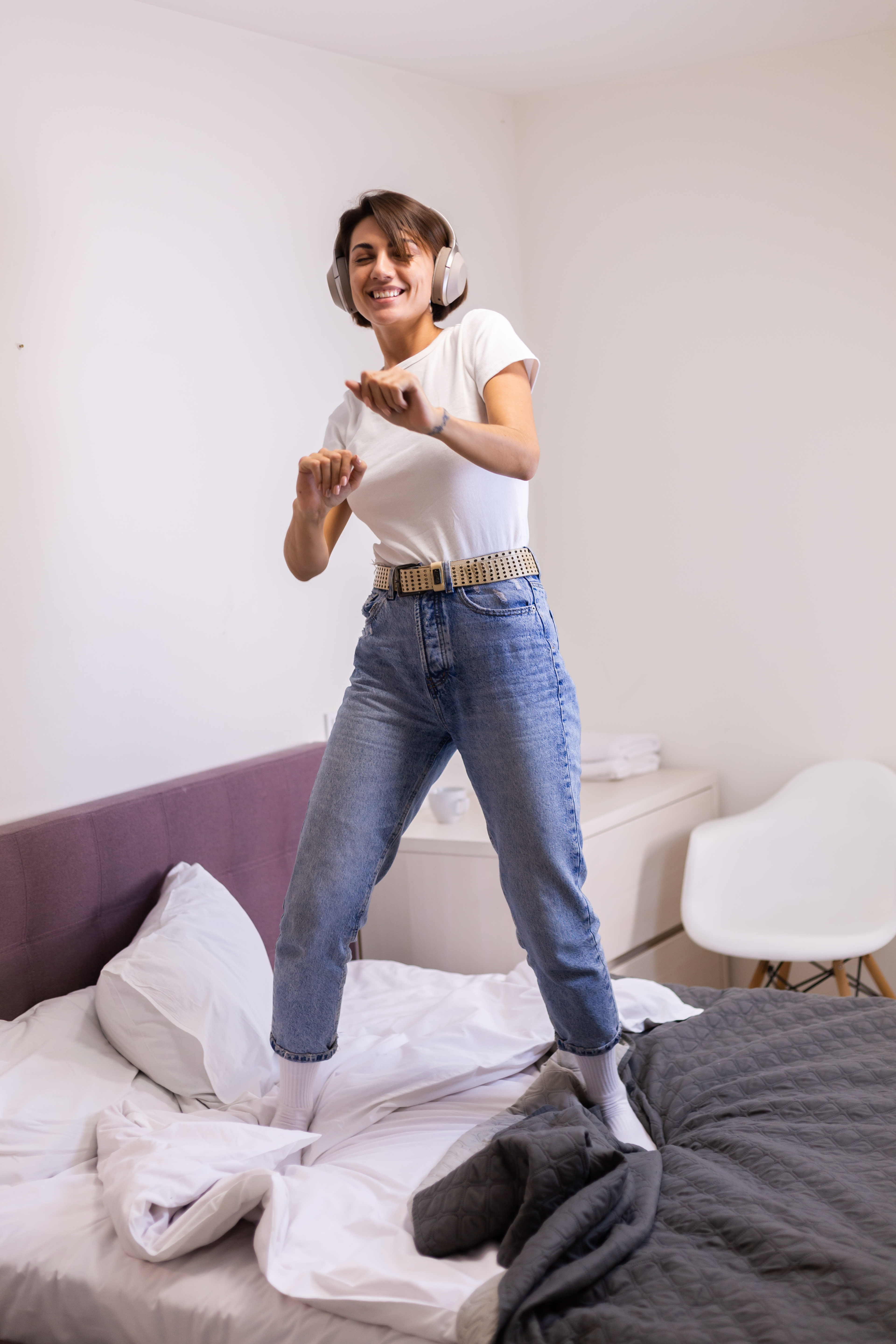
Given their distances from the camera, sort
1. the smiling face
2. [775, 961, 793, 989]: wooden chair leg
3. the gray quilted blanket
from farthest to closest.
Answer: [775, 961, 793, 989]: wooden chair leg → the smiling face → the gray quilted blanket

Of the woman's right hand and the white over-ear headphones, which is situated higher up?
the white over-ear headphones

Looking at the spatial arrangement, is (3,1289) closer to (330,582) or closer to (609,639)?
(330,582)

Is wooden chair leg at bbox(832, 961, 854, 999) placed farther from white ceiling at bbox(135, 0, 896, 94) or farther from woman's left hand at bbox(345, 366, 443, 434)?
white ceiling at bbox(135, 0, 896, 94)

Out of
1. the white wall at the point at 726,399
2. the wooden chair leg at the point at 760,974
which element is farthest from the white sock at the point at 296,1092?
the white wall at the point at 726,399

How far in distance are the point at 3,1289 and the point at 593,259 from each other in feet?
9.32

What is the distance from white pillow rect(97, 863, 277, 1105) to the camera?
179 cm

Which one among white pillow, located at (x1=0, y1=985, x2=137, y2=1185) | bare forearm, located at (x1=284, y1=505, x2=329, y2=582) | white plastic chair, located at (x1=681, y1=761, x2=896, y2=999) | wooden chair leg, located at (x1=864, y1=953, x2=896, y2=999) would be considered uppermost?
bare forearm, located at (x1=284, y1=505, x2=329, y2=582)

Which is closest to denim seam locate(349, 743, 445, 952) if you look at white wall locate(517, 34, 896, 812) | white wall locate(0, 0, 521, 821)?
white wall locate(0, 0, 521, 821)

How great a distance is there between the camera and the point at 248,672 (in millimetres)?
2545

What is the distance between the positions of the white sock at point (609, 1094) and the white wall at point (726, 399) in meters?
1.60

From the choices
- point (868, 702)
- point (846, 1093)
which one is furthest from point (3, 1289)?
point (868, 702)

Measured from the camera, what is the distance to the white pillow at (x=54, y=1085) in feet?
5.13

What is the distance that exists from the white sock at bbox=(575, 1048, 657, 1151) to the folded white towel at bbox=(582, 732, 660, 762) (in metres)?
1.50

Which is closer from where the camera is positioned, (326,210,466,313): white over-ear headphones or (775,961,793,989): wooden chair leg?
(326,210,466,313): white over-ear headphones
